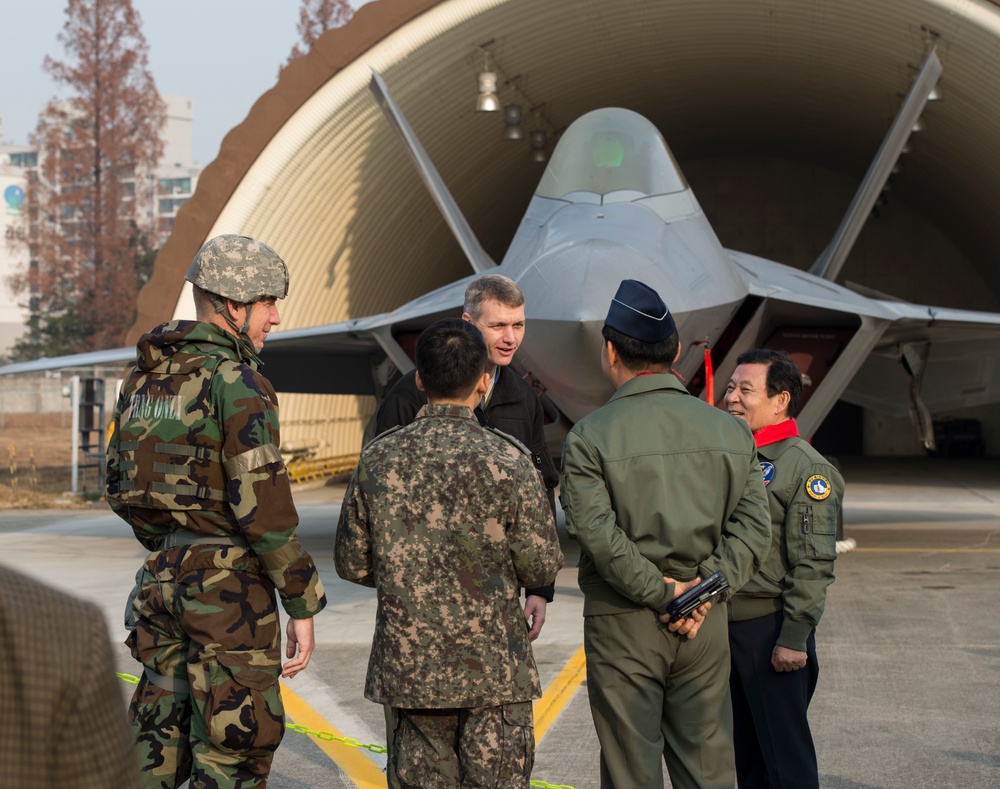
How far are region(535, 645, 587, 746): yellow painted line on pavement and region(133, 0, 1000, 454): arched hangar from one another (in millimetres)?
10928

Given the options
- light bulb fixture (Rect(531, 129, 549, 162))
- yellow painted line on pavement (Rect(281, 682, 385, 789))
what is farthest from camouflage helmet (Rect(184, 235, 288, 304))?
light bulb fixture (Rect(531, 129, 549, 162))

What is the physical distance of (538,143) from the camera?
20812mm

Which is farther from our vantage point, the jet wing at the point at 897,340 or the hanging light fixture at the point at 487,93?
the hanging light fixture at the point at 487,93

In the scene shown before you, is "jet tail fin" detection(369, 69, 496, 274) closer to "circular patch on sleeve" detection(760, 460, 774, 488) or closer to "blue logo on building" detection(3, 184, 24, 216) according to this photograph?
"circular patch on sleeve" detection(760, 460, 774, 488)

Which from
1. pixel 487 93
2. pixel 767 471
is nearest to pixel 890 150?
pixel 487 93

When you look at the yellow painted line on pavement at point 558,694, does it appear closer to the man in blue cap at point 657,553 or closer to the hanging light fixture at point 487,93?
the man in blue cap at point 657,553

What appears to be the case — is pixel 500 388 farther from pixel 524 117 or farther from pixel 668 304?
pixel 524 117

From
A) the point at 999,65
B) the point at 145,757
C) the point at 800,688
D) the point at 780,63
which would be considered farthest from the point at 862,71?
the point at 145,757

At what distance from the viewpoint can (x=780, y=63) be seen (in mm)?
19344

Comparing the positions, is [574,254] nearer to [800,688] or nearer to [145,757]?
[800,688]

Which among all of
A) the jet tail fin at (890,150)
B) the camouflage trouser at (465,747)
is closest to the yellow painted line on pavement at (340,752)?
the camouflage trouser at (465,747)

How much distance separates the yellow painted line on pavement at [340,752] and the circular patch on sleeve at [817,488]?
215 cm

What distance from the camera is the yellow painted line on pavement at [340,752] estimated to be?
500cm

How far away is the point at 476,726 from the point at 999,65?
14800mm
